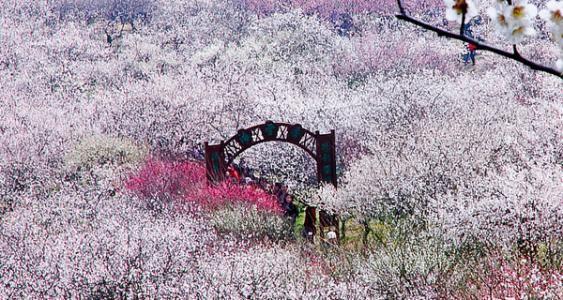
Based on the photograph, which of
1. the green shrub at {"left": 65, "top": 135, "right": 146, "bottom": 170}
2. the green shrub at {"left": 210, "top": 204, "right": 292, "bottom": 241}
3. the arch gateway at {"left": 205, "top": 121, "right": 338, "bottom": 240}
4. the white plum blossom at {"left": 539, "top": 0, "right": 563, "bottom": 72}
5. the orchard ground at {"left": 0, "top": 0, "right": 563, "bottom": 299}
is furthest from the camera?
the green shrub at {"left": 65, "top": 135, "right": 146, "bottom": 170}

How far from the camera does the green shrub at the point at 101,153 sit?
22.8 metres

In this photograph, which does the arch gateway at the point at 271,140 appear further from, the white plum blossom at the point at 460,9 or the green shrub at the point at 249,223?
the white plum blossom at the point at 460,9

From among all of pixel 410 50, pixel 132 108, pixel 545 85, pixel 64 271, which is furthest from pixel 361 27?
pixel 64 271

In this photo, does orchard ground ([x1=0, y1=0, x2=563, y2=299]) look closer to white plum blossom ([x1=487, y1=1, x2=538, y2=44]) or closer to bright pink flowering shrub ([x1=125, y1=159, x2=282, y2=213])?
bright pink flowering shrub ([x1=125, y1=159, x2=282, y2=213])

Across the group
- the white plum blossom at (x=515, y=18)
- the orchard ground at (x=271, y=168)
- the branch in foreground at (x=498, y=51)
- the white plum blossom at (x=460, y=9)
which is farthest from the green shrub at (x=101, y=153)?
the branch in foreground at (x=498, y=51)

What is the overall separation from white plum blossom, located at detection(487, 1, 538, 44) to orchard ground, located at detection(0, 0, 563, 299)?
667 cm

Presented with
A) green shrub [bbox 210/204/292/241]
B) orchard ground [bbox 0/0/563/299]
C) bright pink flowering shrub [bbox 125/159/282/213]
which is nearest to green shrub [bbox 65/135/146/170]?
orchard ground [bbox 0/0/563/299]

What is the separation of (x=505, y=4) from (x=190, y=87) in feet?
90.5

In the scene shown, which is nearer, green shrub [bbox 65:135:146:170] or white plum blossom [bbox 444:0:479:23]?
white plum blossom [bbox 444:0:479:23]

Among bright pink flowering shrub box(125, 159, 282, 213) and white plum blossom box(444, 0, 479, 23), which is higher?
white plum blossom box(444, 0, 479, 23)

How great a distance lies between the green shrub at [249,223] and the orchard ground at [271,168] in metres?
0.05

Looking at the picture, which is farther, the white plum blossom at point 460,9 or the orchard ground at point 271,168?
the orchard ground at point 271,168

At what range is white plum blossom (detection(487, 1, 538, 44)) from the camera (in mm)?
2719

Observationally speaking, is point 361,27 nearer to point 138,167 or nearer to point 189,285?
point 138,167
